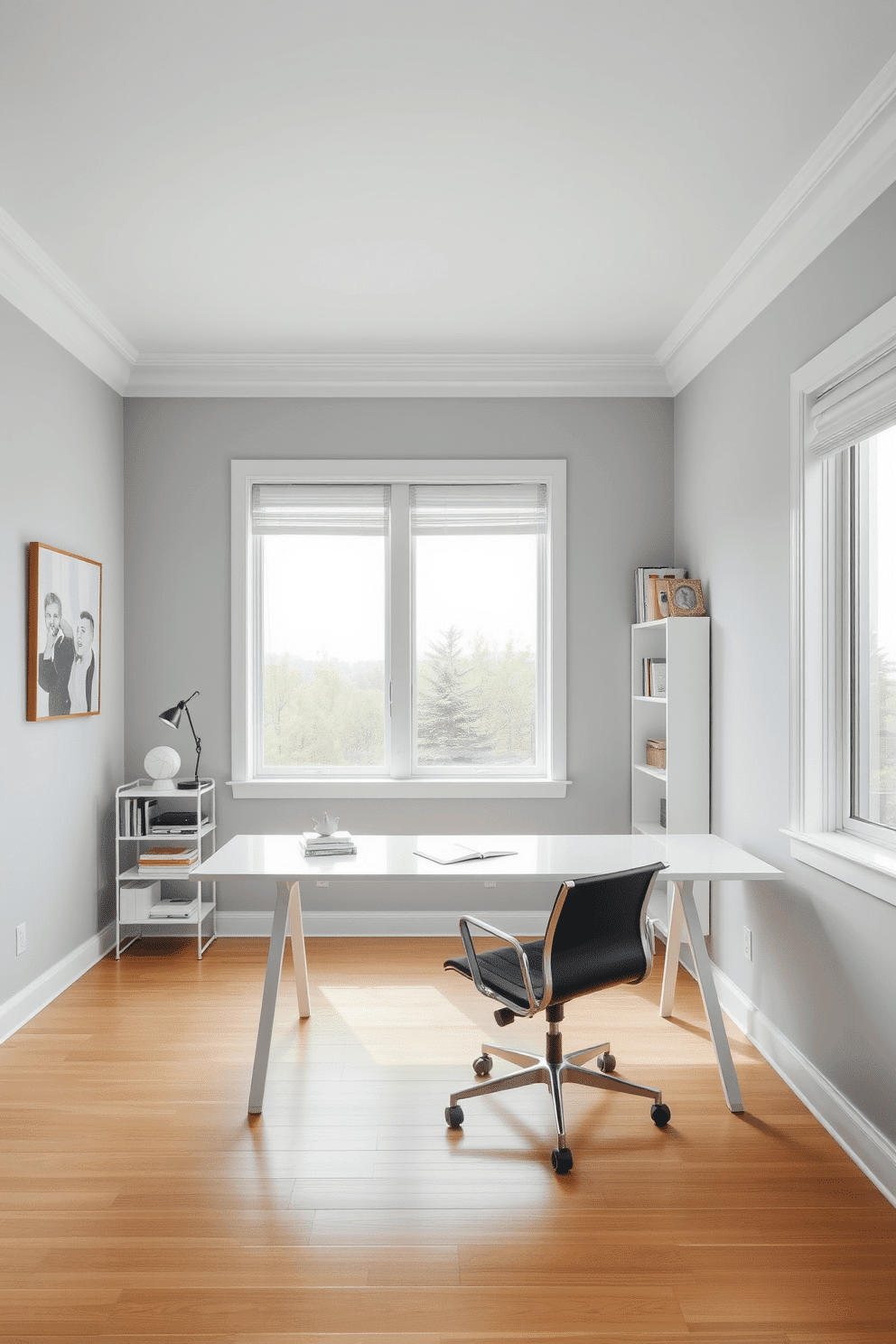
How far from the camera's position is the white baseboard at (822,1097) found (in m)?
2.24

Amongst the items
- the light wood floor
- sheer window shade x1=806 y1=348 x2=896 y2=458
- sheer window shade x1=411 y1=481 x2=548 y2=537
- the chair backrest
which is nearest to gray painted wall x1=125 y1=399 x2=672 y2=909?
sheer window shade x1=411 y1=481 x2=548 y2=537

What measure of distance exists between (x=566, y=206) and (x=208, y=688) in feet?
9.09

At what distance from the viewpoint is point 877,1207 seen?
2156mm

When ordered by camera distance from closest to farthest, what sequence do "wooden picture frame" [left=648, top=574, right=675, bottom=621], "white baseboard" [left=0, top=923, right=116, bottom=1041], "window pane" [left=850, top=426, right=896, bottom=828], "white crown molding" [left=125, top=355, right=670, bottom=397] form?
"window pane" [left=850, top=426, right=896, bottom=828] < "white baseboard" [left=0, top=923, right=116, bottom=1041] < "wooden picture frame" [left=648, top=574, right=675, bottom=621] < "white crown molding" [left=125, top=355, right=670, bottom=397]

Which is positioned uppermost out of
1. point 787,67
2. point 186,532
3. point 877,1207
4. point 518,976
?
point 787,67

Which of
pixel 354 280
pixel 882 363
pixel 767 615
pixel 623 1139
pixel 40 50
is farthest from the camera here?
pixel 354 280

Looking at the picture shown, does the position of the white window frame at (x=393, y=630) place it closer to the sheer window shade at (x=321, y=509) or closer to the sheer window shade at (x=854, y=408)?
the sheer window shade at (x=321, y=509)

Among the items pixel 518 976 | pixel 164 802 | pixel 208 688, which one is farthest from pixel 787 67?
pixel 164 802

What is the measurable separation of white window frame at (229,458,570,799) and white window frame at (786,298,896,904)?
162 centimetres

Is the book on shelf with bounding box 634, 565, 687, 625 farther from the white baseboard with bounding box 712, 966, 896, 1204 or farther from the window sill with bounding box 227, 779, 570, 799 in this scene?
the white baseboard with bounding box 712, 966, 896, 1204

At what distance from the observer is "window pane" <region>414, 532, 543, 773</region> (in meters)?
4.46

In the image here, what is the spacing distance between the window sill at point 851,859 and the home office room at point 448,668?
0.02 m

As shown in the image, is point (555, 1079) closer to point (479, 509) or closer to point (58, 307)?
point (479, 509)

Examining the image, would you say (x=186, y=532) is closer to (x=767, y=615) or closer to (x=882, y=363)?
(x=767, y=615)
